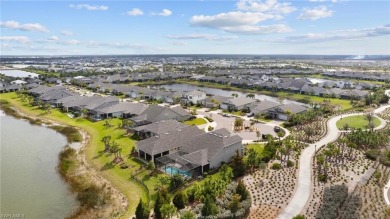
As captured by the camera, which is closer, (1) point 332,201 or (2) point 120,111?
(1) point 332,201

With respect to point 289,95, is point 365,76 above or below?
above

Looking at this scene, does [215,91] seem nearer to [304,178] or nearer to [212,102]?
[212,102]

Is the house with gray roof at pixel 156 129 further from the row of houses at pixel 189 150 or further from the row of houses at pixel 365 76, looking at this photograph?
the row of houses at pixel 365 76

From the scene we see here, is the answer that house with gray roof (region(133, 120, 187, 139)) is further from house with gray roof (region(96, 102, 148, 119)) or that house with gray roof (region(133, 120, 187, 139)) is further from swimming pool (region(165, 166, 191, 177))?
house with gray roof (region(96, 102, 148, 119))

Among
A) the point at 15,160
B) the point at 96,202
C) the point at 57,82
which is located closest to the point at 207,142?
the point at 96,202

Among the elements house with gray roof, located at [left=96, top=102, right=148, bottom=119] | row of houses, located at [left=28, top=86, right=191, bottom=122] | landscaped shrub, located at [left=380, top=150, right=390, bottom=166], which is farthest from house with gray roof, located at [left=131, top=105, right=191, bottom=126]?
landscaped shrub, located at [left=380, top=150, right=390, bottom=166]

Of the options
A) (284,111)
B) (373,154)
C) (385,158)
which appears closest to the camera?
(385,158)

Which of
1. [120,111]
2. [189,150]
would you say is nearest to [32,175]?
[189,150]
